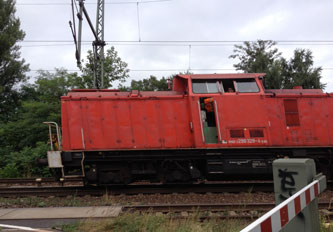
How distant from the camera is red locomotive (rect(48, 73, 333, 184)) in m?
8.17

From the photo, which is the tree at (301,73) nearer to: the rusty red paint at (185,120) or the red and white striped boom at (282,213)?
the rusty red paint at (185,120)

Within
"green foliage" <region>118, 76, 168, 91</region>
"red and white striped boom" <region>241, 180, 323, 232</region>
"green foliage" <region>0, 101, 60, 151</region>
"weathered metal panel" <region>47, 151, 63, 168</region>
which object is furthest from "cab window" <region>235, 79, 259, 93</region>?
"green foliage" <region>118, 76, 168, 91</region>

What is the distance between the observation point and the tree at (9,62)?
2083cm

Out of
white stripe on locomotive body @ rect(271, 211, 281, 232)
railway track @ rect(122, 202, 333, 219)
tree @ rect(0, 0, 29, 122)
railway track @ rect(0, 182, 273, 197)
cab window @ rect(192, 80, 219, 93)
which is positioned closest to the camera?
white stripe on locomotive body @ rect(271, 211, 281, 232)

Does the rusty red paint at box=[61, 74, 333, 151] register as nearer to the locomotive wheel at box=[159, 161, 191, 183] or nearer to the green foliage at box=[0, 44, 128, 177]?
the locomotive wheel at box=[159, 161, 191, 183]

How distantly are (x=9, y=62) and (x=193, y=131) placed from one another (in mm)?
20014

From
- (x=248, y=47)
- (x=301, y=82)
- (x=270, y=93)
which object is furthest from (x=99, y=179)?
(x=248, y=47)

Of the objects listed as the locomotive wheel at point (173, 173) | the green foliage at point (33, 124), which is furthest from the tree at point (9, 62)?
the locomotive wheel at point (173, 173)

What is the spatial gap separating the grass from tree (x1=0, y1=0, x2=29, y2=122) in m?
19.6

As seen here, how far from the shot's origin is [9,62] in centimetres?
2180

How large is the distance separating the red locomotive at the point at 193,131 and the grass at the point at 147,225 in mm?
3286

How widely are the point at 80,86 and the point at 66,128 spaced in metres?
12.1

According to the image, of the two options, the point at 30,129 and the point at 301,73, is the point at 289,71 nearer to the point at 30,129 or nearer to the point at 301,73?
the point at 301,73

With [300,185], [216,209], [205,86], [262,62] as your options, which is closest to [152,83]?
[262,62]
